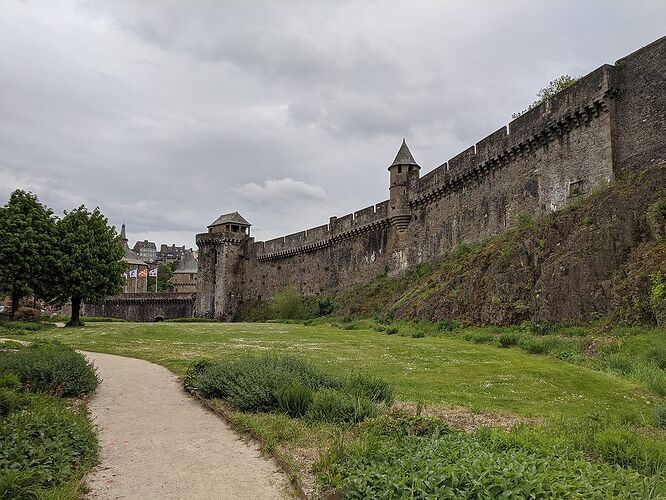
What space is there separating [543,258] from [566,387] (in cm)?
972

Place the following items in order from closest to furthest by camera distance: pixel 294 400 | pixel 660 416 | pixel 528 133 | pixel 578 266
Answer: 1. pixel 660 416
2. pixel 294 400
3. pixel 578 266
4. pixel 528 133

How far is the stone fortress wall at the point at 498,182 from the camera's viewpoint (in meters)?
19.9

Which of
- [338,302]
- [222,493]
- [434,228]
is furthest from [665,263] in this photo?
[338,302]

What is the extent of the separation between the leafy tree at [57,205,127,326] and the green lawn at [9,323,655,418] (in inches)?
510

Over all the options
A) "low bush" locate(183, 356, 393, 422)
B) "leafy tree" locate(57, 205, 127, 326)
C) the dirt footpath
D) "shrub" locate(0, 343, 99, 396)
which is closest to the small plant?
"low bush" locate(183, 356, 393, 422)

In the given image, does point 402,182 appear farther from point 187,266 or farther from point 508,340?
point 187,266

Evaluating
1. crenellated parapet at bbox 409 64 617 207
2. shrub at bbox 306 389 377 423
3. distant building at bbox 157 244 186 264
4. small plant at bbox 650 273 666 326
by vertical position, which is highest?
distant building at bbox 157 244 186 264

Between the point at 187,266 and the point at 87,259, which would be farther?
the point at 187,266

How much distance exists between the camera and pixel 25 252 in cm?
3362

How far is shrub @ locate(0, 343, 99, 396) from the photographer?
33.7 ft

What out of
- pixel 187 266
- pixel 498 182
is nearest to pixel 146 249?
pixel 187 266

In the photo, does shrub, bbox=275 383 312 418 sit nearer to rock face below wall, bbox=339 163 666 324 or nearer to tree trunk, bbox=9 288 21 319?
rock face below wall, bbox=339 163 666 324

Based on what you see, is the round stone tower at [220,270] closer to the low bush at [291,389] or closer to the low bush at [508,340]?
the low bush at [508,340]

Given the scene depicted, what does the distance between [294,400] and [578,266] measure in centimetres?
1269
